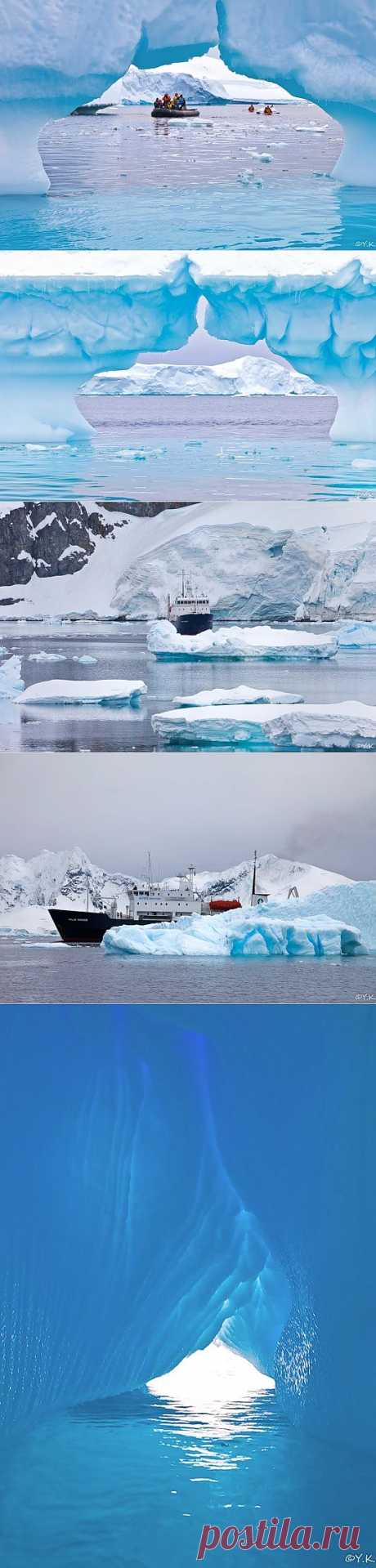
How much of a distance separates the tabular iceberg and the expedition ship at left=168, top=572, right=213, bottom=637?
13 cm

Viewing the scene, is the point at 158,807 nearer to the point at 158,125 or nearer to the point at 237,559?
the point at 237,559

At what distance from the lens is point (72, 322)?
3025 mm

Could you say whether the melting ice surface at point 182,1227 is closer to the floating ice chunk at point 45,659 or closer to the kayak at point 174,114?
the floating ice chunk at point 45,659

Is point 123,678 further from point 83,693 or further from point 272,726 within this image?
point 272,726

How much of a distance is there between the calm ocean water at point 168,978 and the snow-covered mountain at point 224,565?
2.27 feet

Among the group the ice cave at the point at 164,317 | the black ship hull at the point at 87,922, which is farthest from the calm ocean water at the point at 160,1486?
the ice cave at the point at 164,317

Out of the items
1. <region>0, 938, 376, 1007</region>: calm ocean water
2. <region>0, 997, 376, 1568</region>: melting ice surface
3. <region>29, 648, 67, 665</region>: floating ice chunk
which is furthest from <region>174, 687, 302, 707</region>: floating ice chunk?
<region>0, 938, 376, 1007</region>: calm ocean water

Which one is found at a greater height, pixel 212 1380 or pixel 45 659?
pixel 45 659

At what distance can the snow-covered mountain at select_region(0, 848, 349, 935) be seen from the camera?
3.10 m

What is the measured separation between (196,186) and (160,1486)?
2499 millimetres

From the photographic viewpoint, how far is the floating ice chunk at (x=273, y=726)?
9.97 feet

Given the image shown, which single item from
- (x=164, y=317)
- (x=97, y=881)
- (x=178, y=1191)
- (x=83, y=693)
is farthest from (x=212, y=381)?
(x=178, y=1191)

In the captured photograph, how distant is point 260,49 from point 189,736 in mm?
1338

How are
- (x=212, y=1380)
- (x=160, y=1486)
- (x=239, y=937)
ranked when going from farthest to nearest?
(x=239, y=937), (x=212, y=1380), (x=160, y=1486)
